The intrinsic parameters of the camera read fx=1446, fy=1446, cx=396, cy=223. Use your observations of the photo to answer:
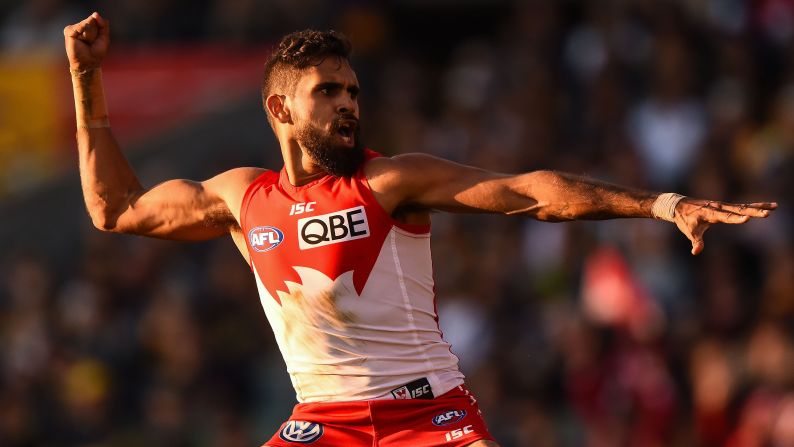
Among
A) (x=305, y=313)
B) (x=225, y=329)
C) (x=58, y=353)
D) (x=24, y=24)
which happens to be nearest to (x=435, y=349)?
(x=305, y=313)

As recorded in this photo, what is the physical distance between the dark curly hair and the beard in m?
0.30

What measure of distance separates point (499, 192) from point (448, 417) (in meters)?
1.12

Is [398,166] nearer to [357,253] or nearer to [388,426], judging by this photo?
[357,253]

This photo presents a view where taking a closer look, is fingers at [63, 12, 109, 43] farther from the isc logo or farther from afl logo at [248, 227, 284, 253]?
the isc logo

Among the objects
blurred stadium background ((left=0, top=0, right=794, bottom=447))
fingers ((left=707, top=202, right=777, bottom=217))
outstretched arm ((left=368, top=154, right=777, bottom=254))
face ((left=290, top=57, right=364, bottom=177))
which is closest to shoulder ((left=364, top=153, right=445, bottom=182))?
outstretched arm ((left=368, top=154, right=777, bottom=254))

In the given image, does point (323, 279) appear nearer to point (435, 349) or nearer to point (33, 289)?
point (435, 349)

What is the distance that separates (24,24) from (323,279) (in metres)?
12.8

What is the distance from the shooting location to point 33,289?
1562 cm

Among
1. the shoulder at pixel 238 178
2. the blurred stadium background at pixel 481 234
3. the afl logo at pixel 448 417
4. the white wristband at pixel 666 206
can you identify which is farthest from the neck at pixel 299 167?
the blurred stadium background at pixel 481 234

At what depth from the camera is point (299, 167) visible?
286 inches

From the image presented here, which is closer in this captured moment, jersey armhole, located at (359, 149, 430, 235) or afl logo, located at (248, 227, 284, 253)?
jersey armhole, located at (359, 149, 430, 235)

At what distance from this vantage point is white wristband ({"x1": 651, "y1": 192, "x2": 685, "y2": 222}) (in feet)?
21.1

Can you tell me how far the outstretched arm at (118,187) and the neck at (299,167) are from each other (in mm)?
277

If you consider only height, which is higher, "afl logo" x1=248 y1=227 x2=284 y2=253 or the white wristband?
"afl logo" x1=248 y1=227 x2=284 y2=253
